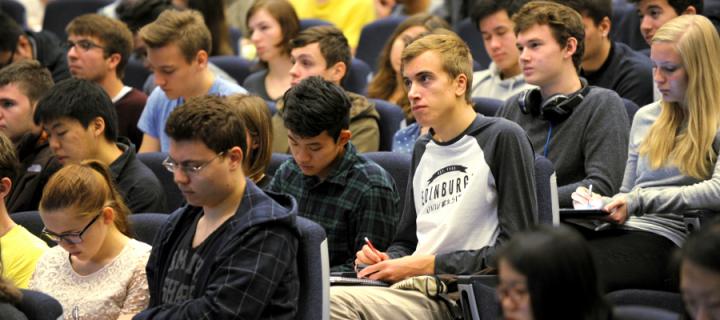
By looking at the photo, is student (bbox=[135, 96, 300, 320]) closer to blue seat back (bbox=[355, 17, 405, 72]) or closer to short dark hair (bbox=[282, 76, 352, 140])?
short dark hair (bbox=[282, 76, 352, 140])

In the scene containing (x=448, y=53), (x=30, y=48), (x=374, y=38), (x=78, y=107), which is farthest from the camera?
(x=374, y=38)

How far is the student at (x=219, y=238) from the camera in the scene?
2.99 m

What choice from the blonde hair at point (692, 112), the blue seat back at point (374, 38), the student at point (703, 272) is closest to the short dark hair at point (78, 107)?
the blonde hair at point (692, 112)

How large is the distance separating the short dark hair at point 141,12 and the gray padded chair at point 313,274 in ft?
11.7

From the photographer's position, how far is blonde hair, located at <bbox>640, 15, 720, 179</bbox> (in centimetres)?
368

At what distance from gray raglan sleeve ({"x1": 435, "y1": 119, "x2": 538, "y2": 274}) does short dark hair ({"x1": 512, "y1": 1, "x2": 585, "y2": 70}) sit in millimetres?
886

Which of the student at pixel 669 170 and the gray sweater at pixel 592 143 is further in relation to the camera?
the gray sweater at pixel 592 143

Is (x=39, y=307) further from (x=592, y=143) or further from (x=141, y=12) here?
(x=141, y=12)

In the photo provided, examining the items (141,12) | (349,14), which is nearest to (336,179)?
(141,12)

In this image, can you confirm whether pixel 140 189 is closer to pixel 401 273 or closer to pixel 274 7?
pixel 401 273

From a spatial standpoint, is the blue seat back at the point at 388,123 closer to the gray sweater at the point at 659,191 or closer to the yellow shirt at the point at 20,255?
the gray sweater at the point at 659,191

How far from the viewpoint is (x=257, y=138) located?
395 cm

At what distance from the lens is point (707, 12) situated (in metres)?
5.12

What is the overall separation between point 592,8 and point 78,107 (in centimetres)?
199
